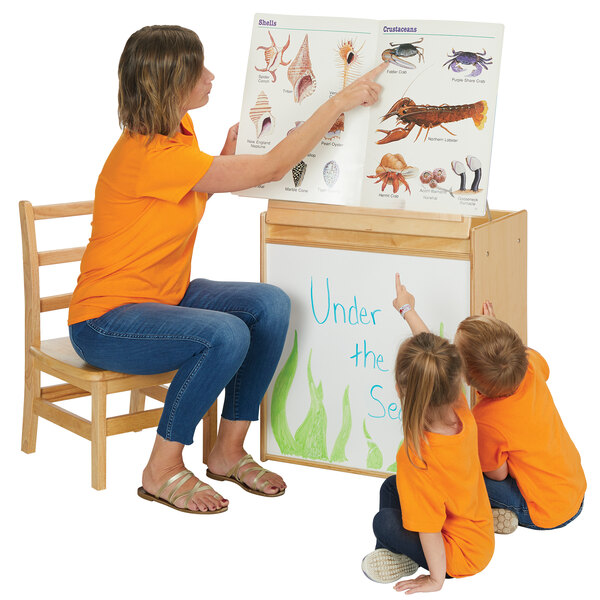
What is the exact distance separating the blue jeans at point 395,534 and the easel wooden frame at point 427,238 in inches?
24.0

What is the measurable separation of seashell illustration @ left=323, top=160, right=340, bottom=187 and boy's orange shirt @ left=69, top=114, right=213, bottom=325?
395 millimetres

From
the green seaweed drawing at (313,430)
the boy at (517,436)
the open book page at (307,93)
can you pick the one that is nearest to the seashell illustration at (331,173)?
the open book page at (307,93)

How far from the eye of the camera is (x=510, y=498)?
3.51 metres

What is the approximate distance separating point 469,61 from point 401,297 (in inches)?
29.7

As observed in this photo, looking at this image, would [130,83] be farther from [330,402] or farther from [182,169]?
[330,402]

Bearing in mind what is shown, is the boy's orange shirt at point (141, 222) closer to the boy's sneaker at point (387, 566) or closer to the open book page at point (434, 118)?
the open book page at point (434, 118)

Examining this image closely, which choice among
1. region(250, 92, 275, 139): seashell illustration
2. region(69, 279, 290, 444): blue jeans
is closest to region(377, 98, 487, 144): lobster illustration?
region(250, 92, 275, 139): seashell illustration

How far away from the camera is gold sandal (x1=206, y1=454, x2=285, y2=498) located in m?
3.87

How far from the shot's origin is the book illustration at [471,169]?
3.62 m

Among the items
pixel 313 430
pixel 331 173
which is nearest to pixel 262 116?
pixel 331 173

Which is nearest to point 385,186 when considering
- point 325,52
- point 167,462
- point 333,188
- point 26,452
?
point 333,188

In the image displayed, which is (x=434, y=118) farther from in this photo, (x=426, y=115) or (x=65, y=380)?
(x=65, y=380)

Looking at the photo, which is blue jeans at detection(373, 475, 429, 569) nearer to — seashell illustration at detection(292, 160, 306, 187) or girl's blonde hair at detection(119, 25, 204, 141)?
seashell illustration at detection(292, 160, 306, 187)

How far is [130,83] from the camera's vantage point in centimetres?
366
